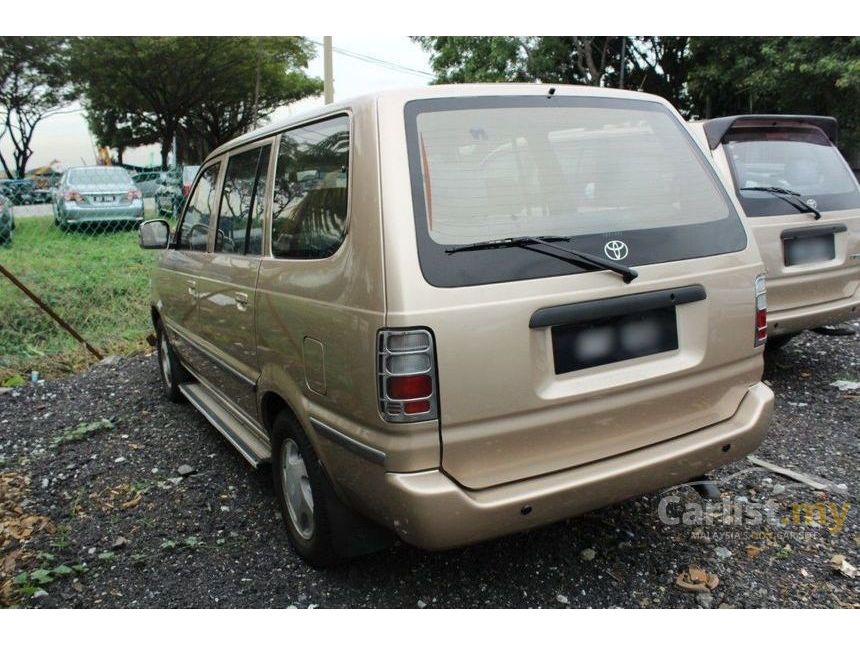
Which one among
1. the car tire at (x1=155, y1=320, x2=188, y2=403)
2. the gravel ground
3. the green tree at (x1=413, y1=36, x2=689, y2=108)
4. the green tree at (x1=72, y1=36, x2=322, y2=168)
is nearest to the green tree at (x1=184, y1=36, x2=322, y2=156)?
the green tree at (x1=72, y1=36, x2=322, y2=168)

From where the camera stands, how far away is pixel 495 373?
2.09m

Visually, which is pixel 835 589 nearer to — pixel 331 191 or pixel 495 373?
pixel 495 373

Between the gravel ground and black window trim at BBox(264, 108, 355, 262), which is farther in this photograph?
the gravel ground

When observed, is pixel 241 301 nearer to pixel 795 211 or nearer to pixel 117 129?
pixel 795 211

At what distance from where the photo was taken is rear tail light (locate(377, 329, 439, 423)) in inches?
79.1

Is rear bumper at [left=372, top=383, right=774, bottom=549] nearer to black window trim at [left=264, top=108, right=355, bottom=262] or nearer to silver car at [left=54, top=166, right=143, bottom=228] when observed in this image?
black window trim at [left=264, top=108, right=355, bottom=262]

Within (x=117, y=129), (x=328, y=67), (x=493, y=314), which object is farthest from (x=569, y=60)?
(x=117, y=129)

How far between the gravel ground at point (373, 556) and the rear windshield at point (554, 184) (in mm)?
1279

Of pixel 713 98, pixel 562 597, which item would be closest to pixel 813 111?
pixel 713 98

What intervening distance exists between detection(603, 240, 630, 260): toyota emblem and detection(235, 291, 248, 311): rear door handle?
5.32 ft

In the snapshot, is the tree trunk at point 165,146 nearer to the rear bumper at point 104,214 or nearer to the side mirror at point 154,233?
the rear bumper at point 104,214

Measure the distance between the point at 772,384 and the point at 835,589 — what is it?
257 cm

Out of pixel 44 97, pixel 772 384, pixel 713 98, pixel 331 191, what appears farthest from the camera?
pixel 44 97

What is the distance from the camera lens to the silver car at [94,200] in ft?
37.0
